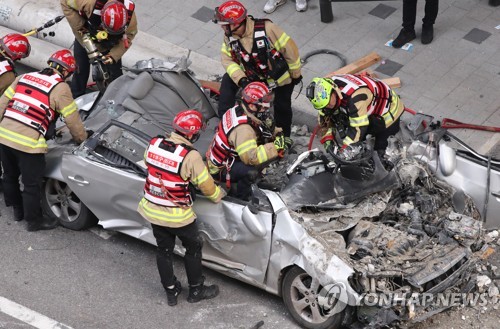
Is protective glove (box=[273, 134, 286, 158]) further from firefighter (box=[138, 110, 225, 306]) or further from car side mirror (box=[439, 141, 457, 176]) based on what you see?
car side mirror (box=[439, 141, 457, 176])

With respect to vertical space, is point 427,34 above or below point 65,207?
below

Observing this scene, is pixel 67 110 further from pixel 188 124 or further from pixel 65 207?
pixel 188 124

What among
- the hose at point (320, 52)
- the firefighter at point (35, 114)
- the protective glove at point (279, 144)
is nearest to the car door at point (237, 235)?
the protective glove at point (279, 144)

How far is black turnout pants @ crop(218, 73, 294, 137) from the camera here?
390 inches

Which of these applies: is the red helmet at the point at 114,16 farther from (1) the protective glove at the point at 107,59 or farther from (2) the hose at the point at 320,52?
(2) the hose at the point at 320,52

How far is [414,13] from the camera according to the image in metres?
11.5

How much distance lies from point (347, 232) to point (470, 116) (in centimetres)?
317

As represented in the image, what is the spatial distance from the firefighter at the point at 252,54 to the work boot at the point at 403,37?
214 cm

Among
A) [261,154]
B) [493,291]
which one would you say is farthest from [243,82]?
[493,291]

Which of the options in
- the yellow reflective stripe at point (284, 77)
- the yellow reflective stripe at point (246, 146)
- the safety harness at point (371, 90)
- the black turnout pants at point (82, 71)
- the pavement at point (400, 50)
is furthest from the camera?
the pavement at point (400, 50)

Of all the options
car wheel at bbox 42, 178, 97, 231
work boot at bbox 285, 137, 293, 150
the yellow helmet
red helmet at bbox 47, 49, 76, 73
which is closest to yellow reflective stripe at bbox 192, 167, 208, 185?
the yellow helmet

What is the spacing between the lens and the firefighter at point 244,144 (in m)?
8.38

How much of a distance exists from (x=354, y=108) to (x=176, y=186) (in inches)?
72.1

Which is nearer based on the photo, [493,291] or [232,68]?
[493,291]
